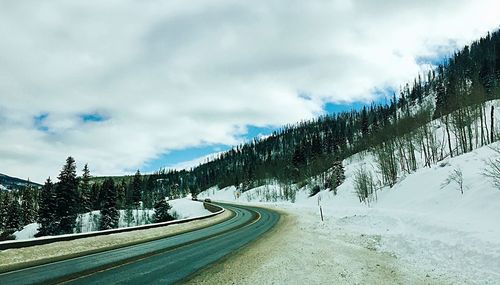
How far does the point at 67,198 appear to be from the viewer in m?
64.9

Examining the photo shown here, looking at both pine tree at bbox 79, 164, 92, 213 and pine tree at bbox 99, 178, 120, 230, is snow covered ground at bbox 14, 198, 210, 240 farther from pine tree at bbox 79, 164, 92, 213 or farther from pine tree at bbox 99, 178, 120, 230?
pine tree at bbox 99, 178, 120, 230

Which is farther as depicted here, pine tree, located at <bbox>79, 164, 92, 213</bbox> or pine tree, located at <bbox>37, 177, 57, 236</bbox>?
pine tree, located at <bbox>79, 164, 92, 213</bbox>

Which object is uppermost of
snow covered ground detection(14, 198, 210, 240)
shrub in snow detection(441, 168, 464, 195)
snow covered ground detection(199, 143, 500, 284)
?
shrub in snow detection(441, 168, 464, 195)

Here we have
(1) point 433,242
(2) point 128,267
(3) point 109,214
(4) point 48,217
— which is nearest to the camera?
(2) point 128,267

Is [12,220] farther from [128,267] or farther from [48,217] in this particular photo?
[128,267]

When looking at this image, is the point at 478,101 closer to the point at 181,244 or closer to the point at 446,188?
the point at 446,188

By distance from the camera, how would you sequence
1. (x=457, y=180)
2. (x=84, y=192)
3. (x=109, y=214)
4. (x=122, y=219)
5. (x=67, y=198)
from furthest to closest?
1. (x=122, y=219)
2. (x=84, y=192)
3. (x=109, y=214)
4. (x=67, y=198)
5. (x=457, y=180)

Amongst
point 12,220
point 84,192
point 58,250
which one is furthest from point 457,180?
point 12,220

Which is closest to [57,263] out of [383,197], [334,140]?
[383,197]

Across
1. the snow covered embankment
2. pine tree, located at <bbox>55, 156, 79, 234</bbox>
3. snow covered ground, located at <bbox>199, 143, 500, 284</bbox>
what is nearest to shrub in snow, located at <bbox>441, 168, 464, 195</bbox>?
snow covered ground, located at <bbox>199, 143, 500, 284</bbox>

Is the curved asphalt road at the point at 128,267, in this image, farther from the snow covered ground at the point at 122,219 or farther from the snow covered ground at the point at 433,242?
the snow covered ground at the point at 122,219

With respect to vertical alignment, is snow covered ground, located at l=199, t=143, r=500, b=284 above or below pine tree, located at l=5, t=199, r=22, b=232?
above

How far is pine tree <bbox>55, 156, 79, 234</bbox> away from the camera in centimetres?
6306

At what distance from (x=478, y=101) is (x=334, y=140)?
8300 centimetres
